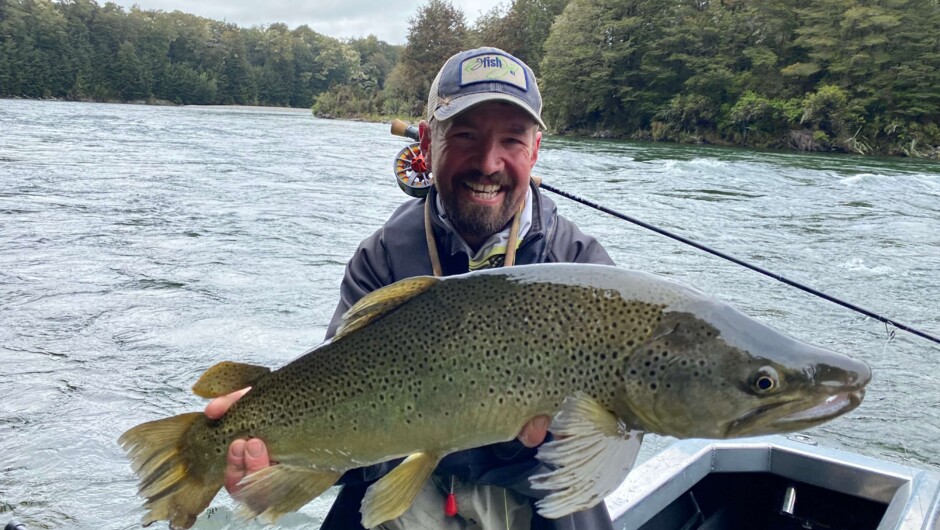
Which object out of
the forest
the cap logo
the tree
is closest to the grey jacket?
the cap logo

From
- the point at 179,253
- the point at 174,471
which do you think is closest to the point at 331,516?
the point at 174,471

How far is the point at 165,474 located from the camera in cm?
213

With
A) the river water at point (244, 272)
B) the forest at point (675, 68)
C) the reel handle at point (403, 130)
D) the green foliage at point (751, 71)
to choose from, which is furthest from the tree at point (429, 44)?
the reel handle at point (403, 130)

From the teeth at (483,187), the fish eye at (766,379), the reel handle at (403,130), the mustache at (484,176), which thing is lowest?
the fish eye at (766,379)

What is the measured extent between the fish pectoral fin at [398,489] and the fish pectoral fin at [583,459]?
1.10 ft

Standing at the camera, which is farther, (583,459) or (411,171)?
(411,171)

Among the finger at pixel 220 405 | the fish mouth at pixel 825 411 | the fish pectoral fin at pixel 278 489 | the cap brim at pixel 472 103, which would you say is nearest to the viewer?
the fish mouth at pixel 825 411

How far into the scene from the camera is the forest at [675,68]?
1521 inches

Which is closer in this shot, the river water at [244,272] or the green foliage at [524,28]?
the river water at [244,272]

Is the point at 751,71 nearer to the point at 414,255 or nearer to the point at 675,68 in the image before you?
the point at 675,68

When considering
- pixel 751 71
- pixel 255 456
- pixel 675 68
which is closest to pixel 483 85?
pixel 255 456

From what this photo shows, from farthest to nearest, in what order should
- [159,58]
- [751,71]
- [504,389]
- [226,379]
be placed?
[159,58] < [751,71] < [226,379] < [504,389]

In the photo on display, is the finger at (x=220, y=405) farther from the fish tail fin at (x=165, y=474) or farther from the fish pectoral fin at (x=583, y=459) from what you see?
the fish pectoral fin at (x=583, y=459)

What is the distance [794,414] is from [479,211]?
4.23 feet
